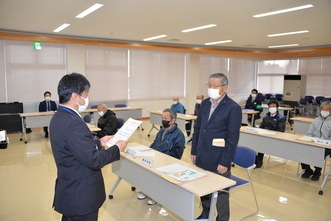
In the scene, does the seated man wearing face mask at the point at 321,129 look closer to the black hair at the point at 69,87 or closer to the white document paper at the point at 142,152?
the white document paper at the point at 142,152

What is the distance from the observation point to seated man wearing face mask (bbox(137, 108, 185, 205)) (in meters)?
3.49

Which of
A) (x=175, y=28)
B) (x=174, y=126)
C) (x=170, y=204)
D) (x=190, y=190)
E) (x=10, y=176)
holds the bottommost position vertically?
(x=10, y=176)

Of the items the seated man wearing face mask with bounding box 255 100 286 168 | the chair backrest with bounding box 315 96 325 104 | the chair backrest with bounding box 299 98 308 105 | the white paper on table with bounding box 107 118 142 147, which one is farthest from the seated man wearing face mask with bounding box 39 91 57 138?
the chair backrest with bounding box 315 96 325 104

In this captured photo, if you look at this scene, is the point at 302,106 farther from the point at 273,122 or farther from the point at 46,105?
the point at 46,105

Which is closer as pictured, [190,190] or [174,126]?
[190,190]

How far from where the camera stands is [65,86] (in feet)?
5.37

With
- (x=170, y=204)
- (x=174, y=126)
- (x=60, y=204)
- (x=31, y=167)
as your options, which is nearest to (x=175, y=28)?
(x=174, y=126)

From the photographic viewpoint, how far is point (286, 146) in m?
4.36

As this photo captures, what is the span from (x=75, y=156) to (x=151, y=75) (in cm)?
979

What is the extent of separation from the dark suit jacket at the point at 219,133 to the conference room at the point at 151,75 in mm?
331

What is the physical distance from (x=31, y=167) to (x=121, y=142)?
13.4 feet

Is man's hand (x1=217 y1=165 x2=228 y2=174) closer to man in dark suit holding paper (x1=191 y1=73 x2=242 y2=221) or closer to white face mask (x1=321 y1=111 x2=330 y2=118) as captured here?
man in dark suit holding paper (x1=191 y1=73 x2=242 y2=221)

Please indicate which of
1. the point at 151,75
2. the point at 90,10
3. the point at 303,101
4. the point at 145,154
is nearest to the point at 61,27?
the point at 90,10

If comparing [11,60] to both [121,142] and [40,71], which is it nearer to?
[40,71]
